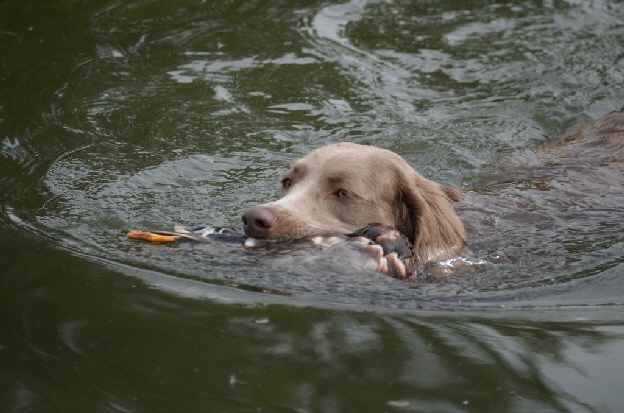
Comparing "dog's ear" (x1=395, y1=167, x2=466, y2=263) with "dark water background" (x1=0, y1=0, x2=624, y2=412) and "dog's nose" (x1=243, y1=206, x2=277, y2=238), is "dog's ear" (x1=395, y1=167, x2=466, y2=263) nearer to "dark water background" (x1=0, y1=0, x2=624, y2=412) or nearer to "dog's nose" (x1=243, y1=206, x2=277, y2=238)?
"dark water background" (x1=0, y1=0, x2=624, y2=412)

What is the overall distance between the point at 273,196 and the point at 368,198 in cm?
159

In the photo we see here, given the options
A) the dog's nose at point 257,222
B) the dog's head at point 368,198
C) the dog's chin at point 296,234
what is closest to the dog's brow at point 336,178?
the dog's head at point 368,198

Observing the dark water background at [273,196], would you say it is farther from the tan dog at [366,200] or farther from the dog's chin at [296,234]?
the tan dog at [366,200]

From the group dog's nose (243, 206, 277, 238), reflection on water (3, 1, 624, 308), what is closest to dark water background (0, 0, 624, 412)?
reflection on water (3, 1, 624, 308)

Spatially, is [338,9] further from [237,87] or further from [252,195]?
[252,195]

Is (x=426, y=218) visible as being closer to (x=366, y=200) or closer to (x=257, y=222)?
(x=366, y=200)

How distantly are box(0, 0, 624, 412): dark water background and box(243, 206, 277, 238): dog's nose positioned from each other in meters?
0.15

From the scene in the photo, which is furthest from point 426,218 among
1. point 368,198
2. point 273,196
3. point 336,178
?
point 273,196

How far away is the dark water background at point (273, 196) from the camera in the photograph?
365 centimetres

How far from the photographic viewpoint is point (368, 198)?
5934 mm

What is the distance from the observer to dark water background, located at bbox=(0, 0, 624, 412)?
3654 mm

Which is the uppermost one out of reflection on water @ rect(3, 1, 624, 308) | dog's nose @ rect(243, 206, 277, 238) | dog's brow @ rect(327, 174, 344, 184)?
dog's nose @ rect(243, 206, 277, 238)

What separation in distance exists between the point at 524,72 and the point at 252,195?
4.59 metres

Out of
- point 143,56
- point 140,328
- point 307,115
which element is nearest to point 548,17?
point 307,115
